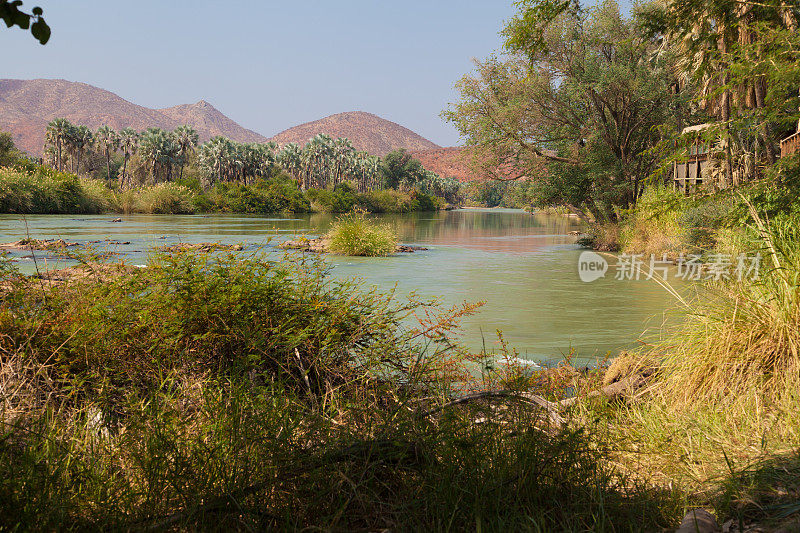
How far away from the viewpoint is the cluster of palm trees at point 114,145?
251ft

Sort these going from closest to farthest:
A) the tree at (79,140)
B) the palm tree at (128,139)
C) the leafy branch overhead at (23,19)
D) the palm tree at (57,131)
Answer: the leafy branch overhead at (23,19), the palm tree at (57,131), the tree at (79,140), the palm tree at (128,139)

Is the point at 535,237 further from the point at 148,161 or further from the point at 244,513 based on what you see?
the point at 148,161

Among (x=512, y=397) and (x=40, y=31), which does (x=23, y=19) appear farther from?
(x=512, y=397)

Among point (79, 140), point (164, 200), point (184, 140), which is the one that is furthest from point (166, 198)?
point (184, 140)

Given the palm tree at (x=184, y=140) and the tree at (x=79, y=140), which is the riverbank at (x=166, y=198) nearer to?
the palm tree at (x=184, y=140)

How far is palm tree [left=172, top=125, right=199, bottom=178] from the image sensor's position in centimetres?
8538

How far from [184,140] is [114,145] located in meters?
11.7

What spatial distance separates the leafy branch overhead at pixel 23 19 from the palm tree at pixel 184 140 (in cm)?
8898

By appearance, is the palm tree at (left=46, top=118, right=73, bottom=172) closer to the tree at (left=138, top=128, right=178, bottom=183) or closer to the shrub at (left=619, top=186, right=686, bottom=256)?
the tree at (left=138, top=128, right=178, bottom=183)

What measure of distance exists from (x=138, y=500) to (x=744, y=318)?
13.5 feet

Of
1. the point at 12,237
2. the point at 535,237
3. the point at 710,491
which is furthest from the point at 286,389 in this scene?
the point at 535,237

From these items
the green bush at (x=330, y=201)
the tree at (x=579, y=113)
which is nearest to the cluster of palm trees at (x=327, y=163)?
the green bush at (x=330, y=201)

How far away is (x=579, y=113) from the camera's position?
79.6 ft

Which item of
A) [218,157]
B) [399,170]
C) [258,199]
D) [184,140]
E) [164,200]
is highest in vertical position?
[184,140]
